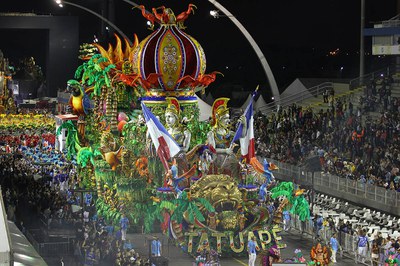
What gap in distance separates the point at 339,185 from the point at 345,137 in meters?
5.80

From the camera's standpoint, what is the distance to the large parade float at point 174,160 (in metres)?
31.3

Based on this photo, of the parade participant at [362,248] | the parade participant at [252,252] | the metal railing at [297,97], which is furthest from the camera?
the metal railing at [297,97]

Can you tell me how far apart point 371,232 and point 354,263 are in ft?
8.79

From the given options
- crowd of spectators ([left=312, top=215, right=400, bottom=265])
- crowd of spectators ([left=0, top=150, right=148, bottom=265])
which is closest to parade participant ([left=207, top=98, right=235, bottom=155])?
crowd of spectators ([left=312, top=215, right=400, bottom=265])

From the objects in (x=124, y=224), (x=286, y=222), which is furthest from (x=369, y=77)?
(x=124, y=224)

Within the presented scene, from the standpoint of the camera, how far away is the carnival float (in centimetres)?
3128

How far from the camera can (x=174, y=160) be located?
106 feet

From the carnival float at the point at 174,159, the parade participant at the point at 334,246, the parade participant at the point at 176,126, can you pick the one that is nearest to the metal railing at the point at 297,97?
the carnival float at the point at 174,159

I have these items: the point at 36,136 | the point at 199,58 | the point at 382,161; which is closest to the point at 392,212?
the point at 382,161

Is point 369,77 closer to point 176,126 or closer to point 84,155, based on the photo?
point 84,155

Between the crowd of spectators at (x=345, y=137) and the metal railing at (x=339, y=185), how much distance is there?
2.22 feet

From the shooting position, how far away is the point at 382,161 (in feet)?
132

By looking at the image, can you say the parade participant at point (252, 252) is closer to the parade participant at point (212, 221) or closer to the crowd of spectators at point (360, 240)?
the parade participant at point (212, 221)

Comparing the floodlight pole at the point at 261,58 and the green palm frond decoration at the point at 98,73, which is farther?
the floodlight pole at the point at 261,58
